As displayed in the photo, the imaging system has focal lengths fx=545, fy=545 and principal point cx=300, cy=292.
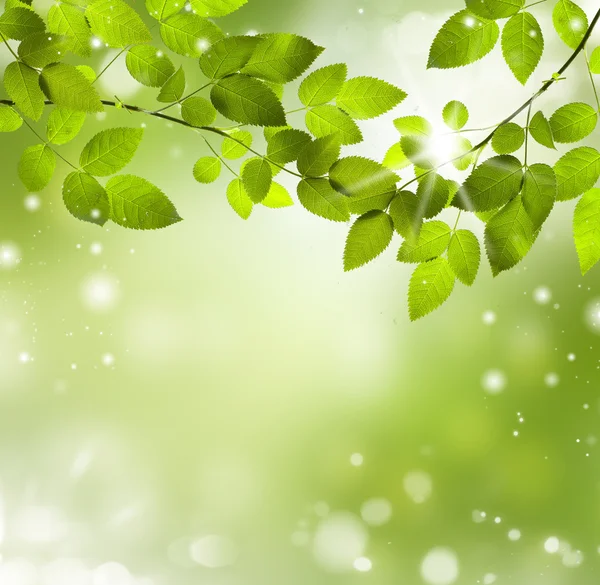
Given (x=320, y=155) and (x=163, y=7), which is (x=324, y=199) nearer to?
(x=320, y=155)

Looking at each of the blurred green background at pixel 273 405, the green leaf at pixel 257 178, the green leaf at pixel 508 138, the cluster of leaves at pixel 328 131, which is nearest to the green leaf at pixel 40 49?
the cluster of leaves at pixel 328 131

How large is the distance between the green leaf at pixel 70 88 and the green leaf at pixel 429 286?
0.57 feet

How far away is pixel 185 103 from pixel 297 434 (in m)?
0.58

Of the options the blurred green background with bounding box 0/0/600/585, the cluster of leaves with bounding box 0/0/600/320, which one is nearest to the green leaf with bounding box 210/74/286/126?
the cluster of leaves with bounding box 0/0/600/320

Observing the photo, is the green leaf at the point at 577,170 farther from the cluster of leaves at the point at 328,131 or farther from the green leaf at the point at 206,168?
Answer: the green leaf at the point at 206,168

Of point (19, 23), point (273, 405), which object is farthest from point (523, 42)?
point (273, 405)

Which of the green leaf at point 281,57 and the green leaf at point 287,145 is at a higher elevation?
the green leaf at point 281,57

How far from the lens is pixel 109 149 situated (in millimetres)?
283

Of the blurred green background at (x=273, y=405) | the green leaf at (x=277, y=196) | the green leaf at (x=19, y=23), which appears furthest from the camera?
the blurred green background at (x=273, y=405)

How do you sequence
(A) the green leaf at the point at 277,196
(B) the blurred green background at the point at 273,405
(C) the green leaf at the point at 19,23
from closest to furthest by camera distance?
(C) the green leaf at the point at 19,23
(A) the green leaf at the point at 277,196
(B) the blurred green background at the point at 273,405

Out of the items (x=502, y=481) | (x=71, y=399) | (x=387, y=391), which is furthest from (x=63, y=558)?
(x=502, y=481)

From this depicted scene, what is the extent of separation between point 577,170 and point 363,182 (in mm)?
105

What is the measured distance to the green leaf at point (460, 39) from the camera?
0.26 meters

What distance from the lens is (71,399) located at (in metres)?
0.76
